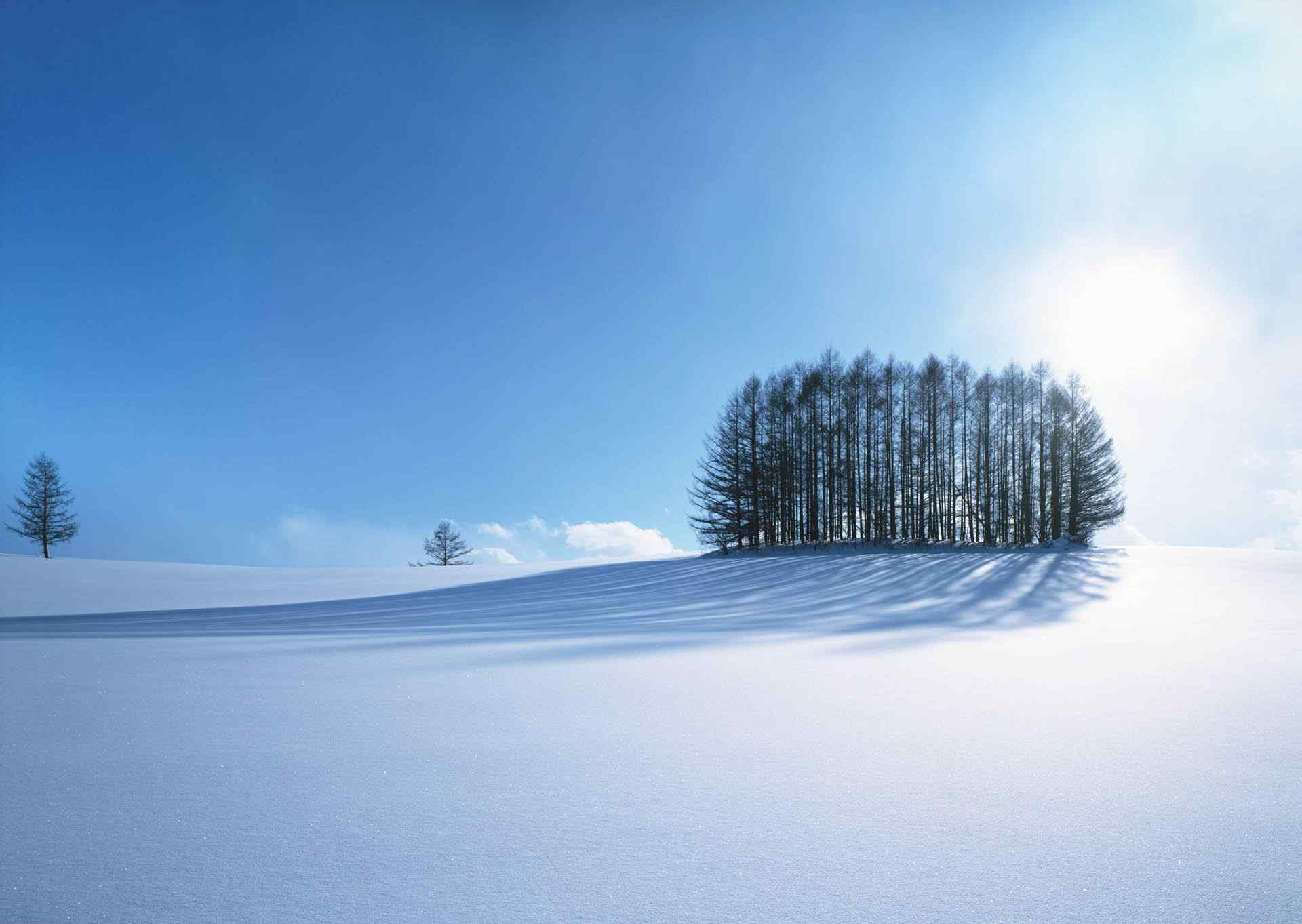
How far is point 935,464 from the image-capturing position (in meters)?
22.9

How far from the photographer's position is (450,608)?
8438 millimetres

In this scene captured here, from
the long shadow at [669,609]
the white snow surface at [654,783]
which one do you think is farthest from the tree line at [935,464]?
the white snow surface at [654,783]

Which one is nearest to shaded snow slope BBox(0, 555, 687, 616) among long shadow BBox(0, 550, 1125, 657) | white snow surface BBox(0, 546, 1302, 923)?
long shadow BBox(0, 550, 1125, 657)

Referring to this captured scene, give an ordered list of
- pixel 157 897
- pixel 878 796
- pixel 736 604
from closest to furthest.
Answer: pixel 157 897 < pixel 878 796 < pixel 736 604

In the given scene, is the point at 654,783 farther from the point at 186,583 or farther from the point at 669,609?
the point at 186,583

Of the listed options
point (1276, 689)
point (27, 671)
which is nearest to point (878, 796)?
point (1276, 689)

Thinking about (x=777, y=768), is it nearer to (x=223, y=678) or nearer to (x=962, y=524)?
(x=223, y=678)

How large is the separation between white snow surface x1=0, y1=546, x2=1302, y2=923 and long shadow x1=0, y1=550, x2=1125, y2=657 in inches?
36.6

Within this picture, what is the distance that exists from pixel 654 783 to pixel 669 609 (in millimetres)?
6087

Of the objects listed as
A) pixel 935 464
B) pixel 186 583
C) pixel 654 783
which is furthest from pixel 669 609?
pixel 935 464

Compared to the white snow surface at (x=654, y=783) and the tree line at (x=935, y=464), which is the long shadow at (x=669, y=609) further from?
the tree line at (x=935, y=464)

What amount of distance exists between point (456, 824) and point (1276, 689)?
417 cm

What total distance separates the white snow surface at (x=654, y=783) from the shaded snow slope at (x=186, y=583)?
23.6 ft

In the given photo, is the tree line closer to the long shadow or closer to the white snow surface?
the long shadow
